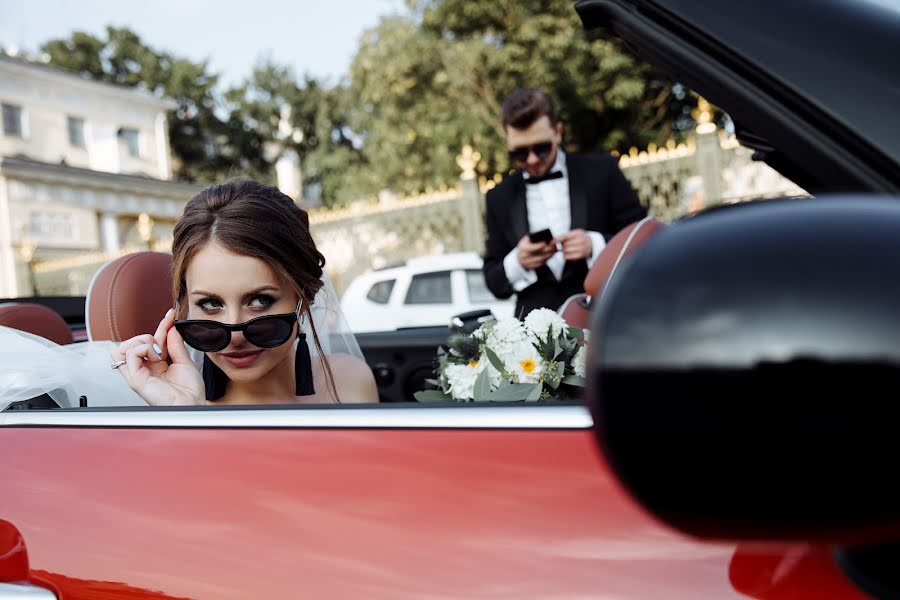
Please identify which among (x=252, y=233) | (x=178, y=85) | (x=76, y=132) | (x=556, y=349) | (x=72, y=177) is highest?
(x=178, y=85)

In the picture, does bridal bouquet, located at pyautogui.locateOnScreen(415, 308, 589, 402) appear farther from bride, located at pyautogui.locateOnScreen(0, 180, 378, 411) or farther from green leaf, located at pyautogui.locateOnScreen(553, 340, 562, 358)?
bride, located at pyautogui.locateOnScreen(0, 180, 378, 411)

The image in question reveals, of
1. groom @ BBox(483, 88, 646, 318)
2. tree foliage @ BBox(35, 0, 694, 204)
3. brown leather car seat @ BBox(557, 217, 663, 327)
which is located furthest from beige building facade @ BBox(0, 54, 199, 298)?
brown leather car seat @ BBox(557, 217, 663, 327)

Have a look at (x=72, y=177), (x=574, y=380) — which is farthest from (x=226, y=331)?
(x=72, y=177)

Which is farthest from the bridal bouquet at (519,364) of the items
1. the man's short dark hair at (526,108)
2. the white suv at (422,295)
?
the white suv at (422,295)

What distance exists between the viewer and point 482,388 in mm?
1566

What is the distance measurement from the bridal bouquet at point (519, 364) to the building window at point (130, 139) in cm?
2953

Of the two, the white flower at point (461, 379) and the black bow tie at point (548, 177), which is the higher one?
the black bow tie at point (548, 177)

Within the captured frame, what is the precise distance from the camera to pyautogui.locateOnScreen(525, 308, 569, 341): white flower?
1.84m

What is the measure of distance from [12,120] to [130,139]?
4854 millimetres

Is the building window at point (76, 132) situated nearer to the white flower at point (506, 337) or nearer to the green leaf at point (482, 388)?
the white flower at point (506, 337)

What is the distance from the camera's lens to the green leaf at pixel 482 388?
154cm

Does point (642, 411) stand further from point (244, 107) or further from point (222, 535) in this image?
point (244, 107)

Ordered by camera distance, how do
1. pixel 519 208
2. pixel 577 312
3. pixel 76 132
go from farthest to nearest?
pixel 76 132, pixel 519 208, pixel 577 312

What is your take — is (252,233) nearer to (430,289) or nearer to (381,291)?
(430,289)
